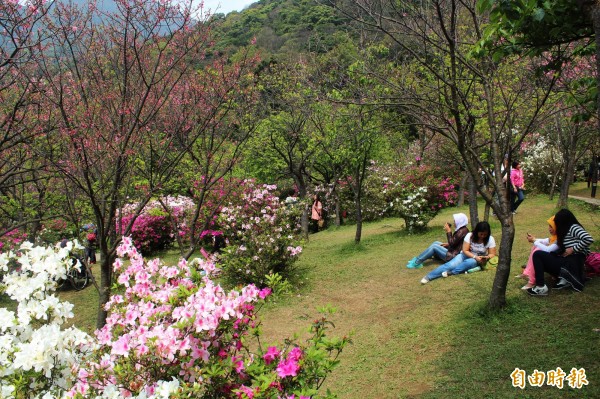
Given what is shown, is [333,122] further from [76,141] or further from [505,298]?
[76,141]

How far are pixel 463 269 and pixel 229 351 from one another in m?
5.21

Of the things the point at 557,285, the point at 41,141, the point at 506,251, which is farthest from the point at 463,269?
the point at 41,141

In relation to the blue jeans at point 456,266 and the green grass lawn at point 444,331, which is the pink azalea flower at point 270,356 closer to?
the green grass lawn at point 444,331

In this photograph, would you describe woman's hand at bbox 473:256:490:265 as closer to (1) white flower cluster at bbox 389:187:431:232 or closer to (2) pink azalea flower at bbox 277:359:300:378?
(1) white flower cluster at bbox 389:187:431:232

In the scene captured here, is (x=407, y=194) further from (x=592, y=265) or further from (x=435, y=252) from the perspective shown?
(x=592, y=265)

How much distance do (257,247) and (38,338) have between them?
249 inches

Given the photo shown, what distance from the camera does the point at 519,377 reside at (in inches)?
138

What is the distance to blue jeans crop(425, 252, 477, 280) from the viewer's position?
6.68m

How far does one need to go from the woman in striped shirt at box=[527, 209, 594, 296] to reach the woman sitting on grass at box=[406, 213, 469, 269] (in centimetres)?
207

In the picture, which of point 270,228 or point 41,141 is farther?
point 270,228

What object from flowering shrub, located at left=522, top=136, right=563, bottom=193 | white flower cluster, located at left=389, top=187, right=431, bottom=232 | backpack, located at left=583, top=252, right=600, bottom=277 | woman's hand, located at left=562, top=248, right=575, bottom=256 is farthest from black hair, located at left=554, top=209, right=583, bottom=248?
flowering shrub, located at left=522, top=136, right=563, bottom=193

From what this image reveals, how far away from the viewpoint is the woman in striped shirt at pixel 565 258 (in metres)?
4.85

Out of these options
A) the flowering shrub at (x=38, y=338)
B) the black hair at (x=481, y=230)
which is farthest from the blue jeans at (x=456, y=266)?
the flowering shrub at (x=38, y=338)

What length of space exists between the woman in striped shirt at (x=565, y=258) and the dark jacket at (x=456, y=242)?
205 centimetres
